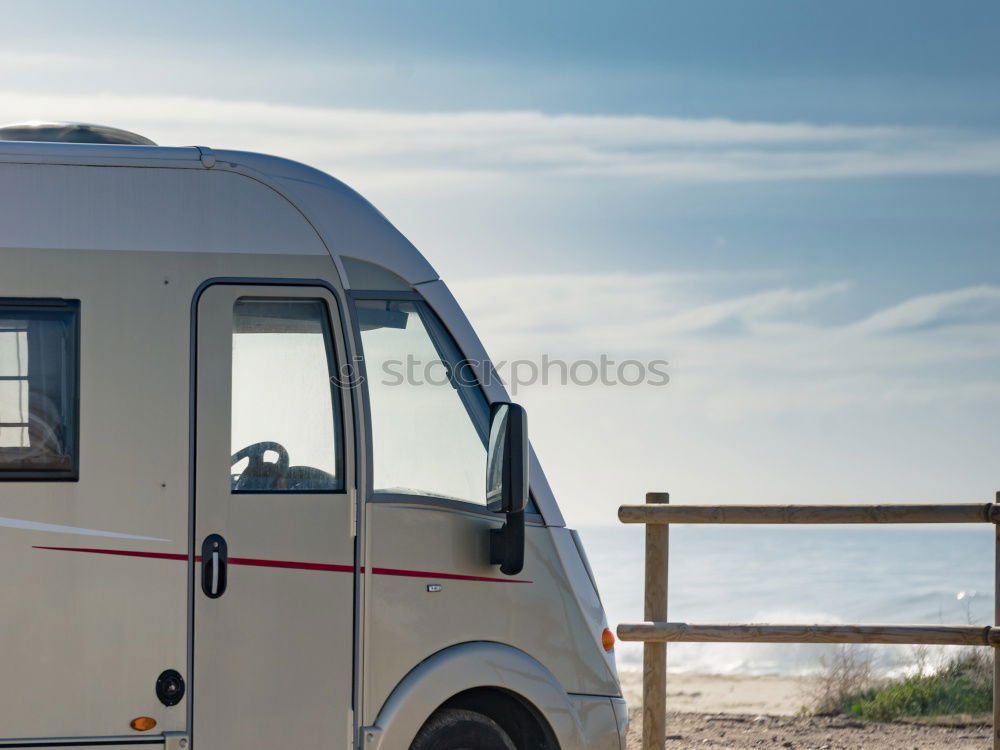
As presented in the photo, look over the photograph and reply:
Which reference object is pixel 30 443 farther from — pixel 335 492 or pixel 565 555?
pixel 565 555

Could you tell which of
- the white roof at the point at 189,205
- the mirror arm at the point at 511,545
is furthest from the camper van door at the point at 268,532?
the mirror arm at the point at 511,545

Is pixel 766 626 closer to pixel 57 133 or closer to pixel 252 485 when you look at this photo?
pixel 252 485

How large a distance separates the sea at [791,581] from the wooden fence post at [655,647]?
12553 millimetres

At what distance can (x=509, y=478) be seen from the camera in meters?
4.77

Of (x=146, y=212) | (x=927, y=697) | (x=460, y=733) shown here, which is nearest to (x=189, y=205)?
(x=146, y=212)

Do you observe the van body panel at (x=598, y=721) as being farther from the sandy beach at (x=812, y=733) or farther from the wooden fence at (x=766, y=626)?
the sandy beach at (x=812, y=733)

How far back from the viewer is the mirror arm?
4.92 m

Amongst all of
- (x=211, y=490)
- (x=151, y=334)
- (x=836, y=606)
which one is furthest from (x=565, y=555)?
(x=836, y=606)

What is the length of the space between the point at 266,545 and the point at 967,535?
5921 cm

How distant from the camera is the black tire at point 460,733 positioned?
491cm

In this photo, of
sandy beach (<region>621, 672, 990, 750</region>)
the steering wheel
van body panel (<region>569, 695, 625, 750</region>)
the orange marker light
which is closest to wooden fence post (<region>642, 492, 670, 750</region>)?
sandy beach (<region>621, 672, 990, 750</region>)

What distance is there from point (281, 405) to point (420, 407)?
0.59m

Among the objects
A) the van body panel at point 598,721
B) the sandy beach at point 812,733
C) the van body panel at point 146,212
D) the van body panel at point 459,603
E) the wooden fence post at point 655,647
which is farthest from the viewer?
the sandy beach at point 812,733

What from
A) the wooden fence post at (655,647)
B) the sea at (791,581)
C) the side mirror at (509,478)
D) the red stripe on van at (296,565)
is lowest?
the sea at (791,581)
